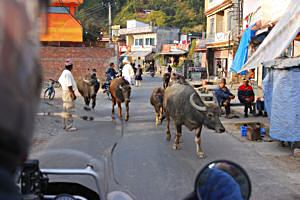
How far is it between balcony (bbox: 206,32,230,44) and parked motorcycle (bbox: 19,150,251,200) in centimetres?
2794

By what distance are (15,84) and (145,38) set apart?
55.5 m

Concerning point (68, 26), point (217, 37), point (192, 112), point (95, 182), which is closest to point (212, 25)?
point (217, 37)

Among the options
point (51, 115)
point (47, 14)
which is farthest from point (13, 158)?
point (51, 115)

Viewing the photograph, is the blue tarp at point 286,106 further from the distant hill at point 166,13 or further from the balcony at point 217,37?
the distant hill at point 166,13

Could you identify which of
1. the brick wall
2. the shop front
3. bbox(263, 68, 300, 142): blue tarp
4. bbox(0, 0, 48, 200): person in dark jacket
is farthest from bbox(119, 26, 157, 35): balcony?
bbox(0, 0, 48, 200): person in dark jacket

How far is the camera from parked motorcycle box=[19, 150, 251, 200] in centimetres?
145

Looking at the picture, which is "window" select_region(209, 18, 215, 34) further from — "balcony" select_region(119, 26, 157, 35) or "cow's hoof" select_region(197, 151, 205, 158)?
"cow's hoof" select_region(197, 151, 205, 158)

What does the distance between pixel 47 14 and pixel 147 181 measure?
18.8 ft

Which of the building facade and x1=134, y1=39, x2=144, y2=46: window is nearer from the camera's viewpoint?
the building facade

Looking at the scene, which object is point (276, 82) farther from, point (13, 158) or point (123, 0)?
point (123, 0)

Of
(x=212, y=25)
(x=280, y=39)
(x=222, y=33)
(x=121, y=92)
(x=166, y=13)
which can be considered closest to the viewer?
(x=280, y=39)

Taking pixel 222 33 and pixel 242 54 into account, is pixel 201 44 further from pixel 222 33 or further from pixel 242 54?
pixel 242 54

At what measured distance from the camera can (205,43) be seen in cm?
3538

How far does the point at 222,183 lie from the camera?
4.76 ft
